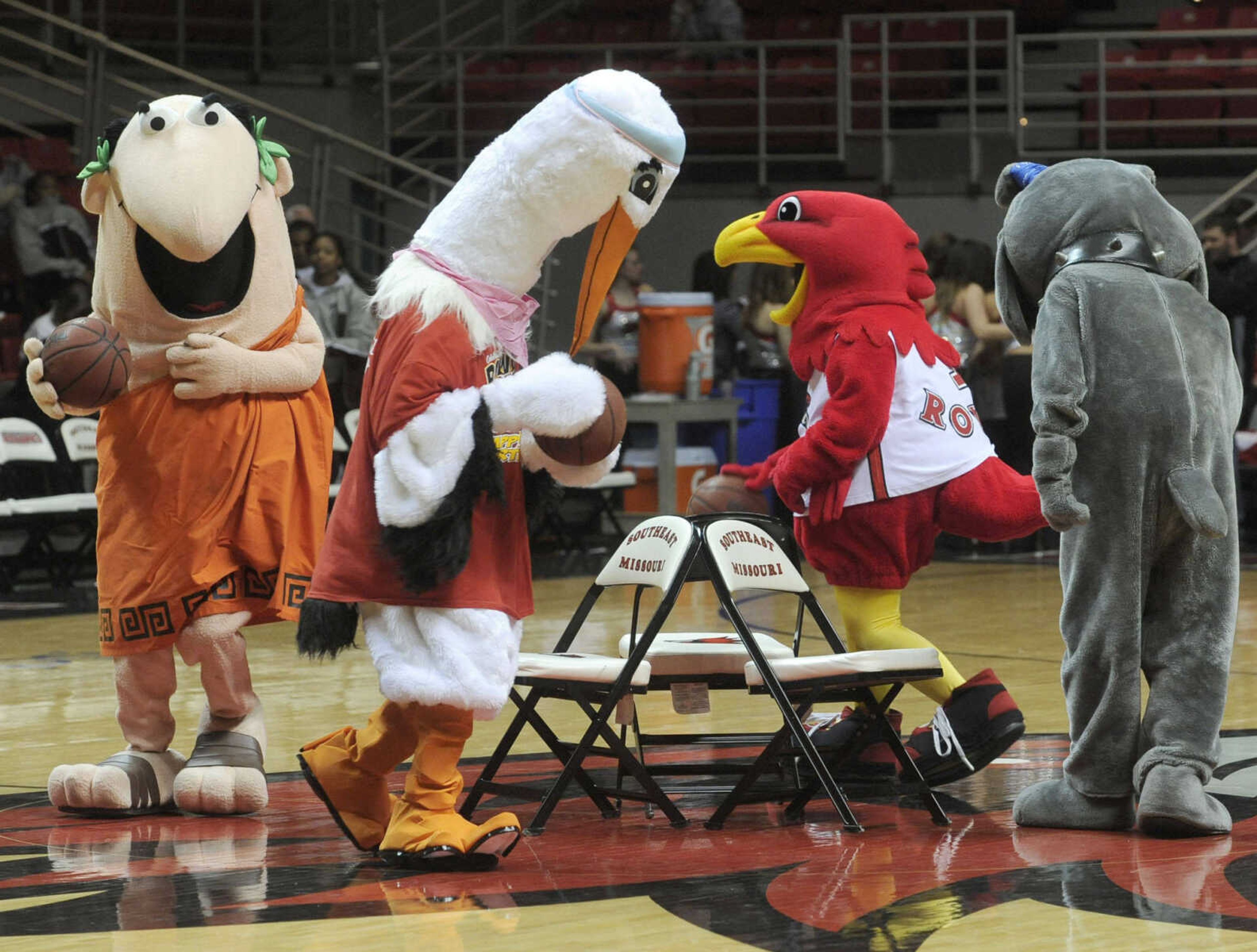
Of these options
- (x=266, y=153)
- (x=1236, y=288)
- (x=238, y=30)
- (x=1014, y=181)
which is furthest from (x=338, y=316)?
(x=1014, y=181)

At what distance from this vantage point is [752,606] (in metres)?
8.05

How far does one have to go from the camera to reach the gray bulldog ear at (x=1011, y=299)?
163 inches

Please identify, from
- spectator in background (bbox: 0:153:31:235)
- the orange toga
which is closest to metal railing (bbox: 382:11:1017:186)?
spectator in background (bbox: 0:153:31:235)

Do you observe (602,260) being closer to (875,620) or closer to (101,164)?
(875,620)

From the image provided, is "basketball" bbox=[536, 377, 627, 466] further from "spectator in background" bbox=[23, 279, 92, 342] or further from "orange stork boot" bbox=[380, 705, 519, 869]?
"spectator in background" bbox=[23, 279, 92, 342]

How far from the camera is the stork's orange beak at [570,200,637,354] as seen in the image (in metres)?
3.81

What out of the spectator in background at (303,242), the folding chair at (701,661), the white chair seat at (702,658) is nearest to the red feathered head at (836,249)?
the folding chair at (701,661)

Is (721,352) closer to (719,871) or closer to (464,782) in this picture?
(464,782)

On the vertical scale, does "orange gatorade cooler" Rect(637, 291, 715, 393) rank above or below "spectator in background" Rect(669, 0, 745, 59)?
below

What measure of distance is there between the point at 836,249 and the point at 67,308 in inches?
227

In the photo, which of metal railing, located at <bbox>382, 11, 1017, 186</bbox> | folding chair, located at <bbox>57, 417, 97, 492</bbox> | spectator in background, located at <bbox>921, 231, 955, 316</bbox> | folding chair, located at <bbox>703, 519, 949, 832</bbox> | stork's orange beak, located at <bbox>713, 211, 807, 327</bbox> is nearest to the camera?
folding chair, located at <bbox>703, 519, 949, 832</bbox>

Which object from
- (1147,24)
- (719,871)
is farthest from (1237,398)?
(1147,24)

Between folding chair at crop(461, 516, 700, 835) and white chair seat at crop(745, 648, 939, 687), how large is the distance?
25cm

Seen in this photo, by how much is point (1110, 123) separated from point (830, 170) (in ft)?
6.77
